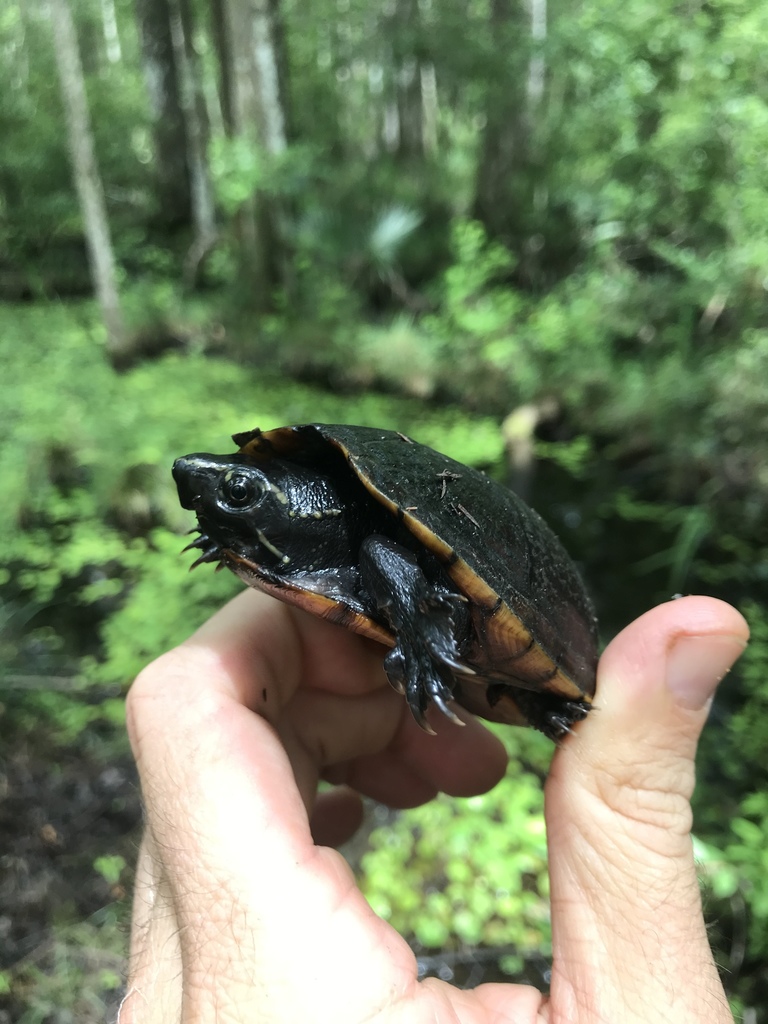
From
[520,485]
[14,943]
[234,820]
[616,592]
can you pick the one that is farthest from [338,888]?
[520,485]

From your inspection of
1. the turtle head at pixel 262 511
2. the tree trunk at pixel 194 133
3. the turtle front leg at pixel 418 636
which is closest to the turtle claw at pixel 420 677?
the turtle front leg at pixel 418 636

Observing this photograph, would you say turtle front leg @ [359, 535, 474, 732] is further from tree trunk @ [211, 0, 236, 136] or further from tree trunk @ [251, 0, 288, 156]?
tree trunk @ [211, 0, 236, 136]

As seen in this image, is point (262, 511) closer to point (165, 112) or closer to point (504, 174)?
point (504, 174)

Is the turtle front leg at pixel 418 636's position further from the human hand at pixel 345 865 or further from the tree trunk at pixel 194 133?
the tree trunk at pixel 194 133

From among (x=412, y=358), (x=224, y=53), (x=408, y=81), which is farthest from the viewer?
(x=408, y=81)

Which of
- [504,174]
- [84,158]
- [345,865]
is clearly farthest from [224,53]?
[345,865]

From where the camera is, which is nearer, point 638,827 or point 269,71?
point 638,827

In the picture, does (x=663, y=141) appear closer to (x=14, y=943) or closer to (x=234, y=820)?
(x=234, y=820)
